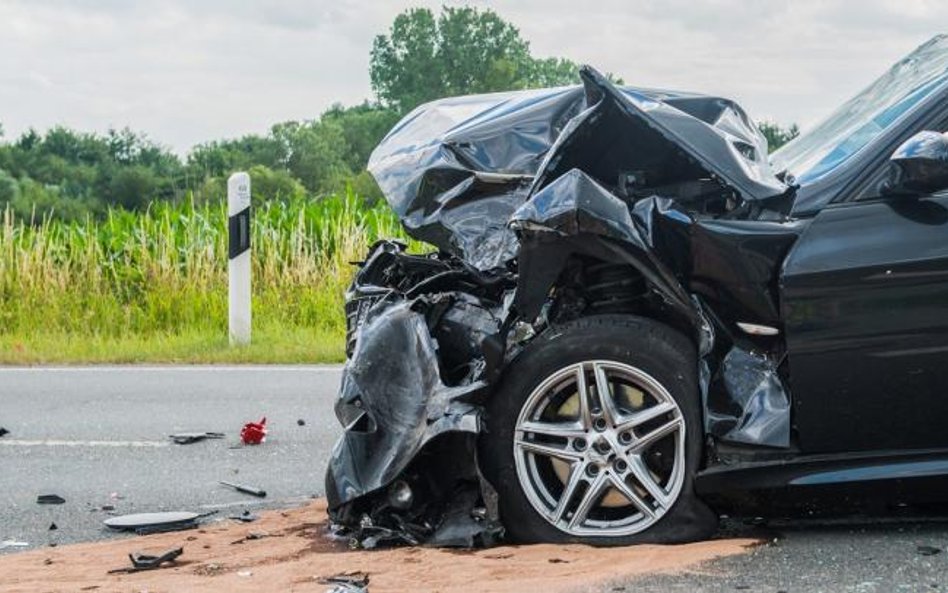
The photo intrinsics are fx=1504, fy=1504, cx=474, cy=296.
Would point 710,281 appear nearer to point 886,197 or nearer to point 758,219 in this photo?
point 758,219

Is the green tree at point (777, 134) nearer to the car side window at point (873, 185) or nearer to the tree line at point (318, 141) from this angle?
the car side window at point (873, 185)

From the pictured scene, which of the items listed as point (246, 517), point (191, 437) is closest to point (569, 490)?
point (246, 517)

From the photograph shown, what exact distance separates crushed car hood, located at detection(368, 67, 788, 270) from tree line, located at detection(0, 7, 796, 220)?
1480 inches

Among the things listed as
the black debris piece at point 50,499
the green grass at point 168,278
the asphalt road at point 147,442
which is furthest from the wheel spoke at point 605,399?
the green grass at point 168,278

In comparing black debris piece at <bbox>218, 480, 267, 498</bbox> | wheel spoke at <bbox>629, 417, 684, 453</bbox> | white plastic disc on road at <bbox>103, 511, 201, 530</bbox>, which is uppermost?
wheel spoke at <bbox>629, 417, 684, 453</bbox>

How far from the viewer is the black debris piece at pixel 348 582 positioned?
15.5ft

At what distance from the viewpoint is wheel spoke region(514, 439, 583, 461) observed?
5.34 metres

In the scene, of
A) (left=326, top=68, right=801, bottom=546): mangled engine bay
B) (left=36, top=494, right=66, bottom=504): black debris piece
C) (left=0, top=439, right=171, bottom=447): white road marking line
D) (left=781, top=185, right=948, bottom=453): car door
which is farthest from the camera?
(left=0, top=439, right=171, bottom=447): white road marking line

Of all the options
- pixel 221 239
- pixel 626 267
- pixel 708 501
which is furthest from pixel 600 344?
pixel 221 239

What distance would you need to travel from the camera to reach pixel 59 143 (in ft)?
214

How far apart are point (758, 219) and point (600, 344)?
711 millimetres

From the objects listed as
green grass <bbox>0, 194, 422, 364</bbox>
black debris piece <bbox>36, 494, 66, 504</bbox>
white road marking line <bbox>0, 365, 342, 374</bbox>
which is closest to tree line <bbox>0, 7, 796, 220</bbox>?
green grass <bbox>0, 194, 422, 364</bbox>

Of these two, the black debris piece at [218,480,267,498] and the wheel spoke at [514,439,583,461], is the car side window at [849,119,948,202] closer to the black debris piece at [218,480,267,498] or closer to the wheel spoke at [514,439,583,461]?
the wheel spoke at [514,439,583,461]

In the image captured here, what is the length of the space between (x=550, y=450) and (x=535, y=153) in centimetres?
142
